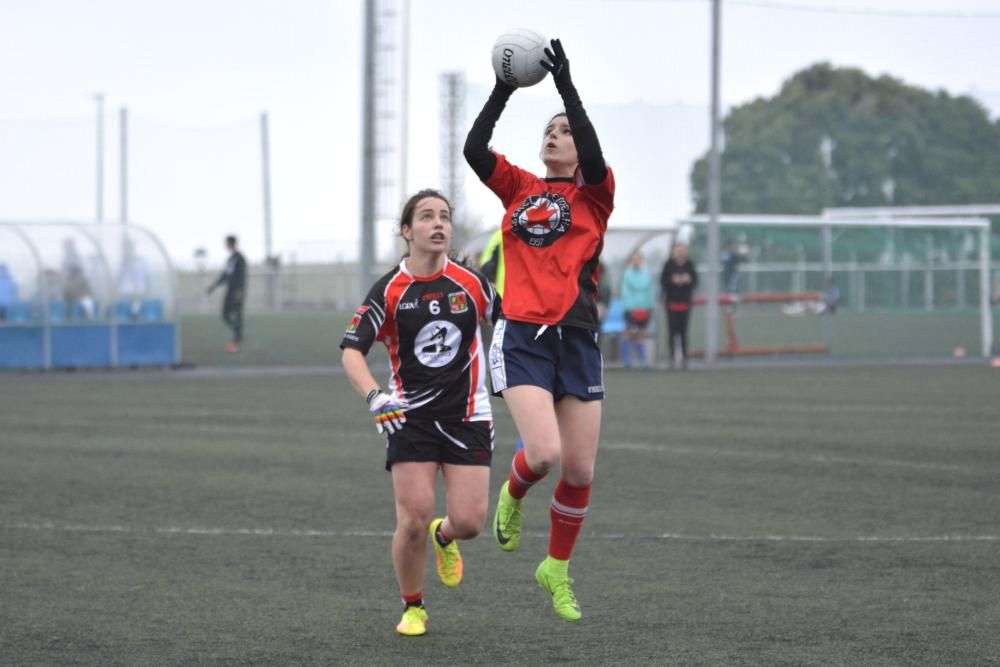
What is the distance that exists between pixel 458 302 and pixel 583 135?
0.86 meters

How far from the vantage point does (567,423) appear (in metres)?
6.91

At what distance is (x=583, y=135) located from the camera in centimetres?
668

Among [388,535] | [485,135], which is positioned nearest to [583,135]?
[485,135]

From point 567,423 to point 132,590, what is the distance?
Result: 218cm

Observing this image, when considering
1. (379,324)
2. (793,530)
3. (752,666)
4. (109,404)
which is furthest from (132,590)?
(109,404)

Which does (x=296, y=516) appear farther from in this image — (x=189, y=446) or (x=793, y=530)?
(x=189, y=446)

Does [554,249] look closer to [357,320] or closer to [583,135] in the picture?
[583,135]

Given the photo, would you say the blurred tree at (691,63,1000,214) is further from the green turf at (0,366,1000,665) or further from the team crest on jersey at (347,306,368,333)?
the team crest on jersey at (347,306,368,333)

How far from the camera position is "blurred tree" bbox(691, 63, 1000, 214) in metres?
38.0

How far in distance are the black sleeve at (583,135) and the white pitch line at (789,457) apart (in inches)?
248

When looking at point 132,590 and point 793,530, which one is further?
point 793,530

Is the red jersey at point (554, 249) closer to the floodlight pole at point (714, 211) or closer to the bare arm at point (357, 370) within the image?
the bare arm at point (357, 370)

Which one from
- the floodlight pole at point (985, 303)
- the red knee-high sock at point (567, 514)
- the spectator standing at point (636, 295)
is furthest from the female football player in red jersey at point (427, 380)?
the floodlight pole at point (985, 303)

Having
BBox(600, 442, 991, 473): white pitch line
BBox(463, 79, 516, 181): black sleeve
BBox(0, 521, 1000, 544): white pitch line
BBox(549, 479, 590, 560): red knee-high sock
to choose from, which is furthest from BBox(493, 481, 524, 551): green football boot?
BBox(600, 442, 991, 473): white pitch line
